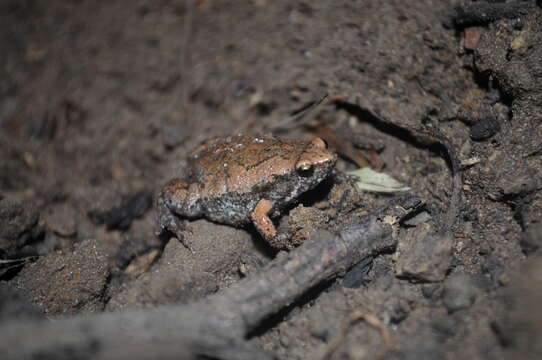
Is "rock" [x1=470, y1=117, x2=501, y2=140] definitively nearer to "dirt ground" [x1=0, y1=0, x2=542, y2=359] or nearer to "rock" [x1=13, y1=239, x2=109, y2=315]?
"dirt ground" [x1=0, y1=0, x2=542, y2=359]

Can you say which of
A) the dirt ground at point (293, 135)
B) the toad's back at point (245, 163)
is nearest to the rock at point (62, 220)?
the dirt ground at point (293, 135)

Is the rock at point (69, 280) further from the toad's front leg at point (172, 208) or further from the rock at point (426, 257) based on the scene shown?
the rock at point (426, 257)

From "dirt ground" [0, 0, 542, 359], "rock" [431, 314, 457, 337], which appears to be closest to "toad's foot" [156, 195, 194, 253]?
"dirt ground" [0, 0, 542, 359]

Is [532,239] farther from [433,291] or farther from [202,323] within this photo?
[202,323]

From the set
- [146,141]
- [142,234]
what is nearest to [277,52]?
[146,141]

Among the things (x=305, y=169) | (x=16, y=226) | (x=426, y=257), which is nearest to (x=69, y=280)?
(x=16, y=226)

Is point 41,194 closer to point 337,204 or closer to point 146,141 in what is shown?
point 146,141
